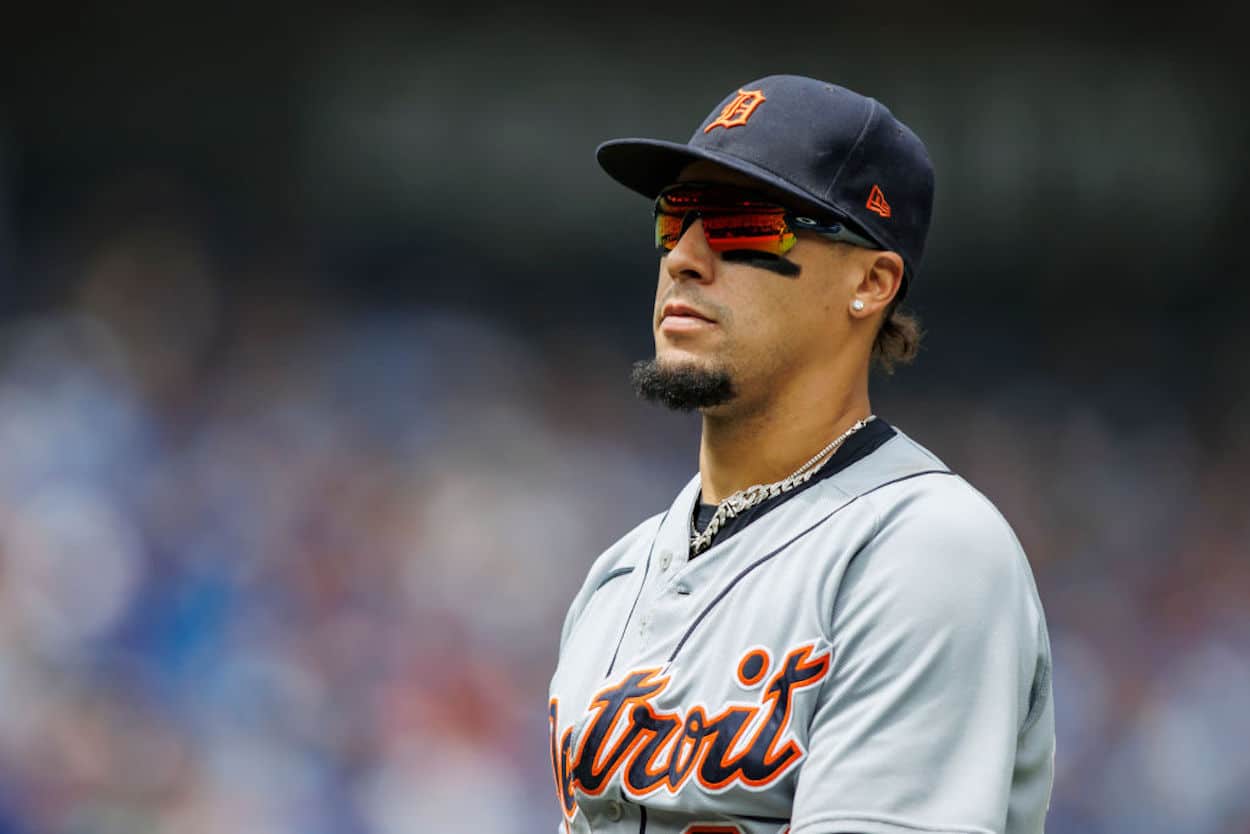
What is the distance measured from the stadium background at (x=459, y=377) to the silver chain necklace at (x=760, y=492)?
3682mm

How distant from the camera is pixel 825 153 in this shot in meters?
2.09

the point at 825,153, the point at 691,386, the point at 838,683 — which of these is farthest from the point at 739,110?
the point at 838,683

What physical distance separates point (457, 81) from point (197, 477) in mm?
1887

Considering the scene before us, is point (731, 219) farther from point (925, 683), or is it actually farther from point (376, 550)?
point (376, 550)

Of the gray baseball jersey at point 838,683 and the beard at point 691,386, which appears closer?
the gray baseball jersey at point 838,683

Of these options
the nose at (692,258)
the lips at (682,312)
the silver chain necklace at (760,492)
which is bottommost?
the silver chain necklace at (760,492)

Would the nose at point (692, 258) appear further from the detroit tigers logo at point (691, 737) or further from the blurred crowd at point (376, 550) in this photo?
the blurred crowd at point (376, 550)

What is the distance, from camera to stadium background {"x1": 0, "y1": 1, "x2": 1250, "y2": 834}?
5578 millimetres

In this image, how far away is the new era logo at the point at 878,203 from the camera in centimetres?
212

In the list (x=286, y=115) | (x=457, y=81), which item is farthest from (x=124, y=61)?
(x=457, y=81)

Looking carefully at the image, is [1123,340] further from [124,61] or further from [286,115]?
[124,61]

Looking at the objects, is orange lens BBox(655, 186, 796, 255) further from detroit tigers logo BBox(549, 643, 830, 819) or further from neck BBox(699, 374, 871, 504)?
detroit tigers logo BBox(549, 643, 830, 819)

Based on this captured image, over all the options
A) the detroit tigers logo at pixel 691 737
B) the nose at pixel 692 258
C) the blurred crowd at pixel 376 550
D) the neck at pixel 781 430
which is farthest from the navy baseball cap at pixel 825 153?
the blurred crowd at pixel 376 550

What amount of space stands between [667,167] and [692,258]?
0.20 m
